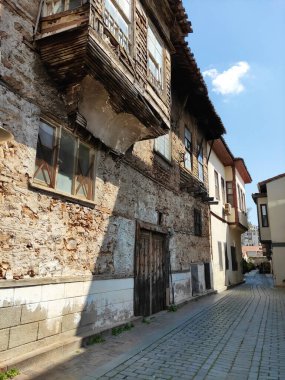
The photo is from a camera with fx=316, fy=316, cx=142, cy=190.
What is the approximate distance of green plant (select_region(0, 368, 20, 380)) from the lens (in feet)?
12.0

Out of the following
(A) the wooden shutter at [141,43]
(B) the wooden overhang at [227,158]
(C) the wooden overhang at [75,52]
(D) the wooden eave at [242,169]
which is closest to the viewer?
(C) the wooden overhang at [75,52]

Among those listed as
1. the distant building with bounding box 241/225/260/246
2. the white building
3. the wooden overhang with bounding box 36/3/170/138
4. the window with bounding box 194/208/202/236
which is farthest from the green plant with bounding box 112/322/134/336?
the distant building with bounding box 241/225/260/246

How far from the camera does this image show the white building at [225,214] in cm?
1547

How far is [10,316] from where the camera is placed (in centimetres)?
404

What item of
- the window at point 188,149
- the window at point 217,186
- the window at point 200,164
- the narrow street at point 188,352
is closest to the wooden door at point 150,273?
Result: the narrow street at point 188,352

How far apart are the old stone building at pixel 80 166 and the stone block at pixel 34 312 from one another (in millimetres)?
14

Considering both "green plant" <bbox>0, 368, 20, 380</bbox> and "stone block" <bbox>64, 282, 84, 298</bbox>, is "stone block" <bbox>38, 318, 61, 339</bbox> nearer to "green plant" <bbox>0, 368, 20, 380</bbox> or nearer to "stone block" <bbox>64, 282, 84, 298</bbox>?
"stone block" <bbox>64, 282, 84, 298</bbox>

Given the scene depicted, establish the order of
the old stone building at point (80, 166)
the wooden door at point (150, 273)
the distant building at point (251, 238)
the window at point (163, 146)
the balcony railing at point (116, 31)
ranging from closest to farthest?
the old stone building at point (80, 166)
the balcony railing at point (116, 31)
the wooden door at point (150, 273)
the window at point (163, 146)
the distant building at point (251, 238)

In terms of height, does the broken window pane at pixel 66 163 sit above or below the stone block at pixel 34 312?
above

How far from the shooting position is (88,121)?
5926mm

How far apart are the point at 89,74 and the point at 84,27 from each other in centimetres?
73

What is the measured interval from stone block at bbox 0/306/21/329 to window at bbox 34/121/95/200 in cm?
183

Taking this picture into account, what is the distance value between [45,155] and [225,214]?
14627 mm

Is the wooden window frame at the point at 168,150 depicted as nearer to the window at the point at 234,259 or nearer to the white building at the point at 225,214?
the white building at the point at 225,214
